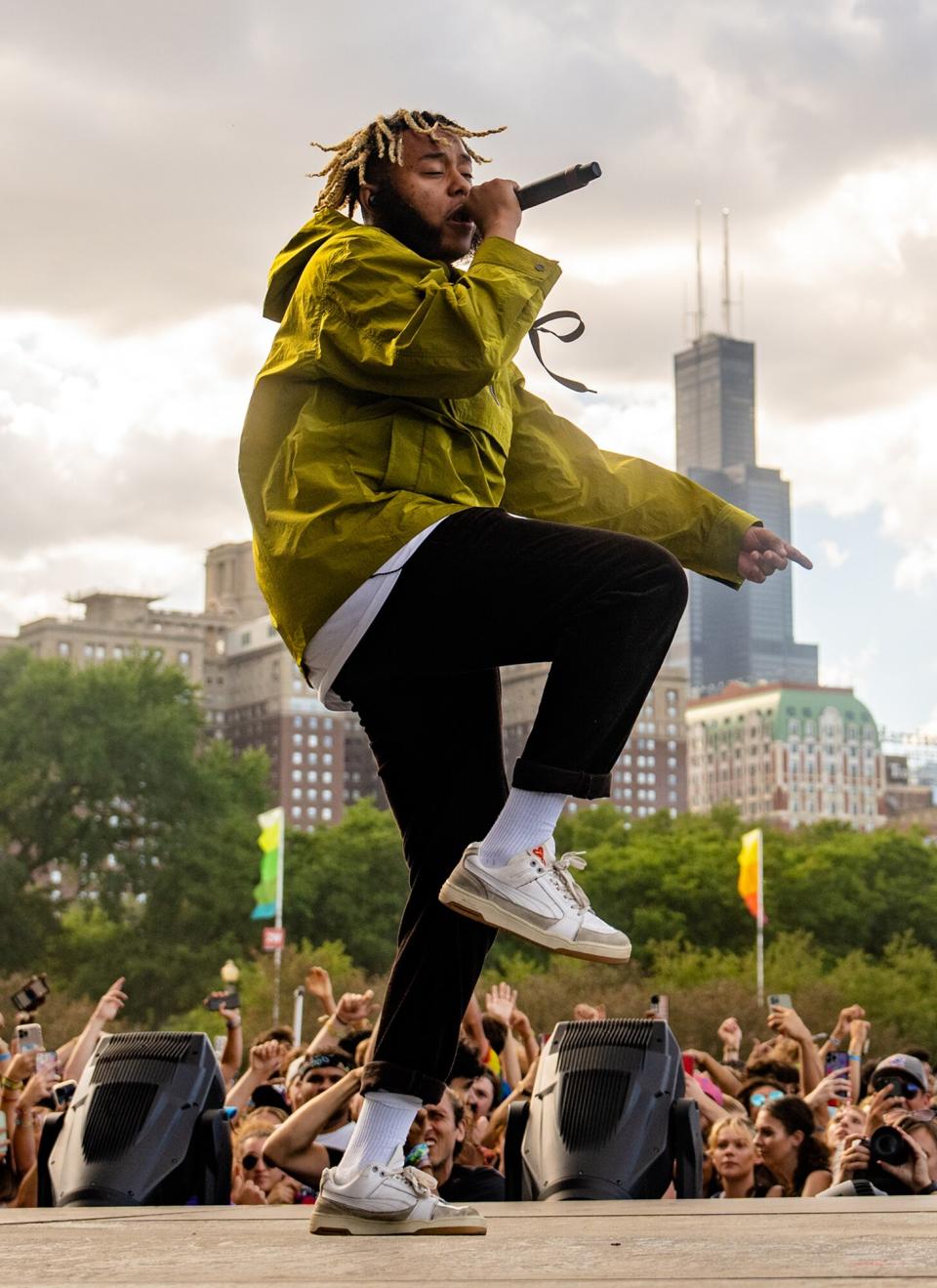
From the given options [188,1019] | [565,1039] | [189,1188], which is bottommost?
[188,1019]

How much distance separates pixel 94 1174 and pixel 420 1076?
2331 millimetres

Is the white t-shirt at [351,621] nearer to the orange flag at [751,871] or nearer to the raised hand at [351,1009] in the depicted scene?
the raised hand at [351,1009]

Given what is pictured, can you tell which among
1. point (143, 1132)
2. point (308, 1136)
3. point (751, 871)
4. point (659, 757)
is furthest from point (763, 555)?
point (659, 757)

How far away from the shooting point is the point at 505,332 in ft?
12.1

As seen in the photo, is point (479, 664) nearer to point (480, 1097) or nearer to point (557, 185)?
point (557, 185)

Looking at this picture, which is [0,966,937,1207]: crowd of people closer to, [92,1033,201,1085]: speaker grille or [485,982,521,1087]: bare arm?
[485,982,521,1087]: bare arm

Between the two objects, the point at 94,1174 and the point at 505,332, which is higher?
the point at 505,332

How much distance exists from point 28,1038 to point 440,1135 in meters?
2.40

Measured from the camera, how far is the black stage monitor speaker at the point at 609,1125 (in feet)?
19.0

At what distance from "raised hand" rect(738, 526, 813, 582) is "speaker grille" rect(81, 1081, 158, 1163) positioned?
9.54 feet

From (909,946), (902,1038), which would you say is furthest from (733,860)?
(902,1038)

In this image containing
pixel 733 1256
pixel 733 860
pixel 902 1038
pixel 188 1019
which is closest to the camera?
pixel 733 1256

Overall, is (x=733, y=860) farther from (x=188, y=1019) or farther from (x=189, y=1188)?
(x=189, y=1188)

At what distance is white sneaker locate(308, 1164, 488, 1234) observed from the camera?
12.3 ft
